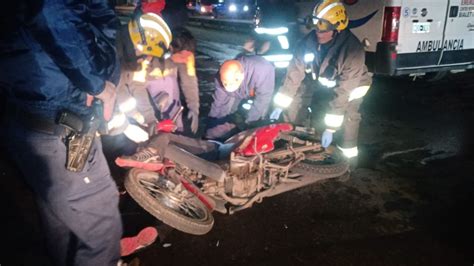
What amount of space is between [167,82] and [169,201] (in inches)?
66.0

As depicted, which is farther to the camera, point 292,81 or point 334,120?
point 292,81

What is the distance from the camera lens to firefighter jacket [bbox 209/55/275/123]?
3838mm

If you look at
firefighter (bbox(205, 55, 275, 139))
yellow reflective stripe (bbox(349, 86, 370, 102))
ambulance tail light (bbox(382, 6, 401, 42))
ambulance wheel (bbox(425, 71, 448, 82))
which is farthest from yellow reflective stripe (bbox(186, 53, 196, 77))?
ambulance wheel (bbox(425, 71, 448, 82))

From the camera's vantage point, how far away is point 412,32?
589cm

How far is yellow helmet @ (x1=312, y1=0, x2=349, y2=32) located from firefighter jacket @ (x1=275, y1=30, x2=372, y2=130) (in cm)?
12

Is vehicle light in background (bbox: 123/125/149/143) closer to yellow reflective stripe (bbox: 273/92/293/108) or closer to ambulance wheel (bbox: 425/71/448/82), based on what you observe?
yellow reflective stripe (bbox: 273/92/293/108)

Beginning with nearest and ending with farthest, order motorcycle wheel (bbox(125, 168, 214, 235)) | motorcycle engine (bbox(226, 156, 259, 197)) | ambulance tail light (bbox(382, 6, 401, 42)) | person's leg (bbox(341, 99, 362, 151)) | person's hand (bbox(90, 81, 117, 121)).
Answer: person's hand (bbox(90, 81, 117, 121)), motorcycle wheel (bbox(125, 168, 214, 235)), motorcycle engine (bbox(226, 156, 259, 197)), person's leg (bbox(341, 99, 362, 151)), ambulance tail light (bbox(382, 6, 401, 42))

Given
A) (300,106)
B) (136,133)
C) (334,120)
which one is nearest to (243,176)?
(136,133)

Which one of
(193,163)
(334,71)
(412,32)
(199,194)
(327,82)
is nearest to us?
(193,163)

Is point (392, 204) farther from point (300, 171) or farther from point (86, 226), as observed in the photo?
point (86, 226)

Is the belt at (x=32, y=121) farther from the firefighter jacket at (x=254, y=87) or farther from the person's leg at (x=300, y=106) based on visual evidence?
the person's leg at (x=300, y=106)

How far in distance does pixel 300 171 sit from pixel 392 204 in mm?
927

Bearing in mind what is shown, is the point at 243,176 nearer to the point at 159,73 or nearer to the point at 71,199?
the point at 71,199

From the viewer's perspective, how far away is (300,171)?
10.7 ft
